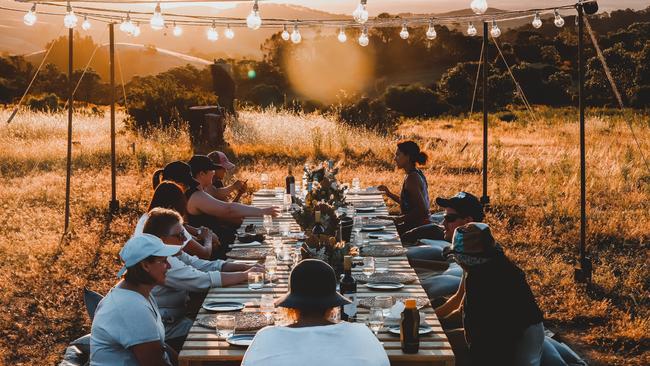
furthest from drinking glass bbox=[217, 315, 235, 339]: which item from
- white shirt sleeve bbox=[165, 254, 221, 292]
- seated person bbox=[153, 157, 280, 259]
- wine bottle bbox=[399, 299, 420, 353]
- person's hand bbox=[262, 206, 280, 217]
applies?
person's hand bbox=[262, 206, 280, 217]

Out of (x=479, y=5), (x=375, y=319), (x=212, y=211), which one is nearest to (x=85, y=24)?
(x=212, y=211)

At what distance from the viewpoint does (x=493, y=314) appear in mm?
Result: 4293

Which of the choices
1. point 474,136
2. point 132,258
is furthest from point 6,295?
point 474,136

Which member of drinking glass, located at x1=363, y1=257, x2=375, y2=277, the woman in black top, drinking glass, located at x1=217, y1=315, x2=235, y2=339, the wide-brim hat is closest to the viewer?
the wide-brim hat

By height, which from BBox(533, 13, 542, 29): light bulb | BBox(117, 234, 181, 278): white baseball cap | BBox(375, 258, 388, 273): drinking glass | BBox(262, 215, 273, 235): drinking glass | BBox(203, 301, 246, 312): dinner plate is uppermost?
BBox(533, 13, 542, 29): light bulb

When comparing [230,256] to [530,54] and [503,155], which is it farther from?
[530,54]

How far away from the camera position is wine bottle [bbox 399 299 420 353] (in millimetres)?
3891

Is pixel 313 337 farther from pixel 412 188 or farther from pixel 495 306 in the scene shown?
pixel 412 188

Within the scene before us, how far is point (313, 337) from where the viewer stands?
2920 mm

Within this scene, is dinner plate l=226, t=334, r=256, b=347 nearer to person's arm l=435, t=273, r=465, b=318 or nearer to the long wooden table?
the long wooden table

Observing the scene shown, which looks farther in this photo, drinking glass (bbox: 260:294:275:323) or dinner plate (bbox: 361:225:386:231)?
dinner plate (bbox: 361:225:386:231)

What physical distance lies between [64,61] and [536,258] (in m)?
75.6

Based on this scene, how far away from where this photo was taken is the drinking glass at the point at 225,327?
4.13 meters

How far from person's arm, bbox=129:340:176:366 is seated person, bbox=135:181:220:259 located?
30.3 inches
